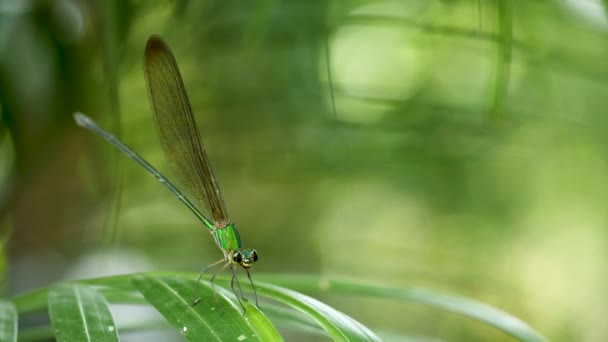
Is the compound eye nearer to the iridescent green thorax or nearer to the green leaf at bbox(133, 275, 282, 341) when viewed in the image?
the iridescent green thorax

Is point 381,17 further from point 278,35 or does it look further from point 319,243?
point 319,243

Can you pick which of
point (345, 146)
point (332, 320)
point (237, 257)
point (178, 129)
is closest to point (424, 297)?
point (237, 257)

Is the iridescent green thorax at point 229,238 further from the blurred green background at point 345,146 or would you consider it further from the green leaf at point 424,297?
the blurred green background at point 345,146

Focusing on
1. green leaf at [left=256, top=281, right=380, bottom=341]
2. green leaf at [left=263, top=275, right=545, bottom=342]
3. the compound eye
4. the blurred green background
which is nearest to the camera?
green leaf at [left=256, top=281, right=380, bottom=341]

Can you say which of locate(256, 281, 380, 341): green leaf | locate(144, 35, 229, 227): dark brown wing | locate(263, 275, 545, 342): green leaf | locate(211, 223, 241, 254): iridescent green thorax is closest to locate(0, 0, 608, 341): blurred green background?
locate(144, 35, 229, 227): dark brown wing

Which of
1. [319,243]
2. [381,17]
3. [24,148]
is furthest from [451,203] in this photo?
[24,148]
